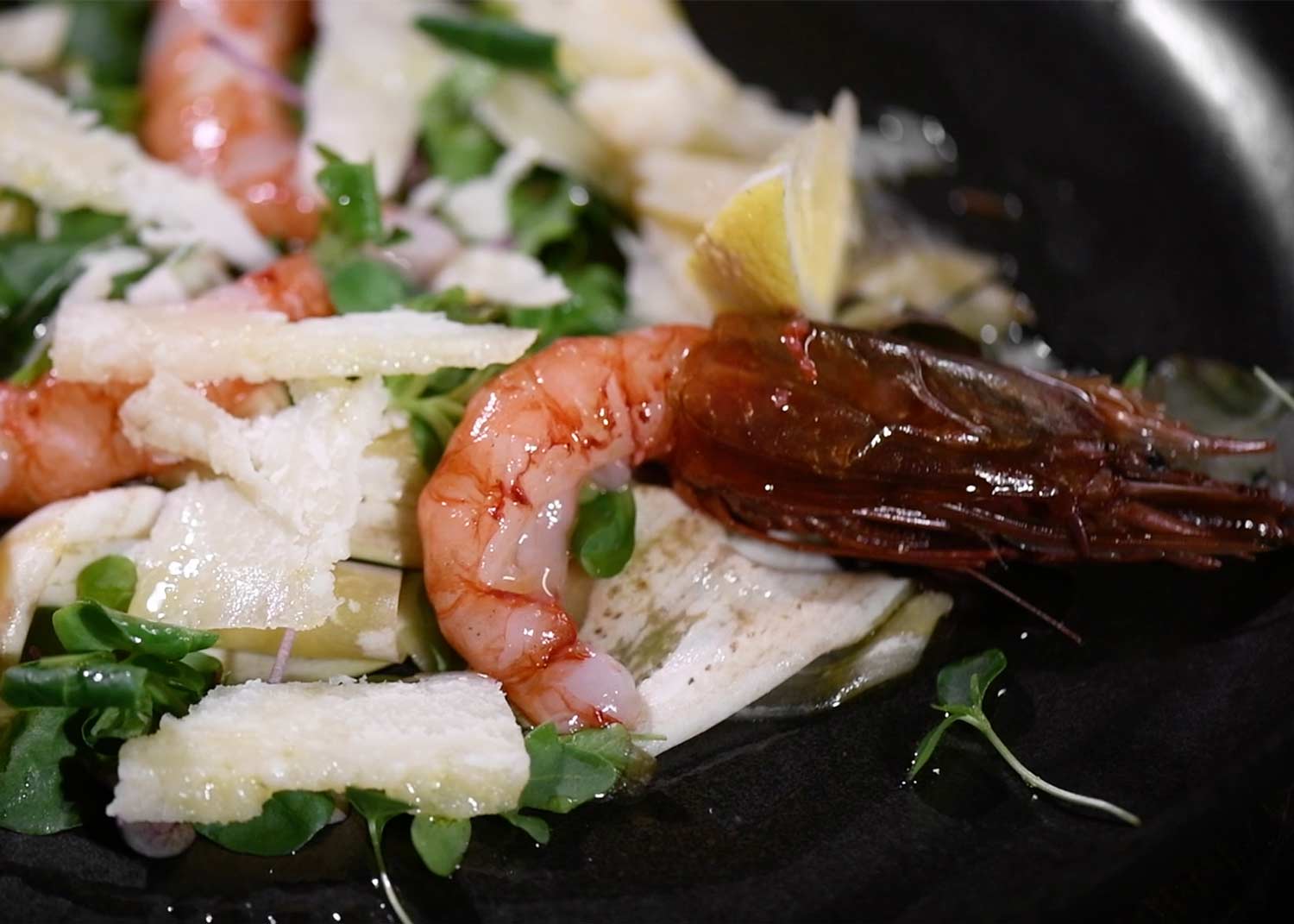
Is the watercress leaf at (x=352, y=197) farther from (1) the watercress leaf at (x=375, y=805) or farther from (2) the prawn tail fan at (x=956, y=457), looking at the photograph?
(1) the watercress leaf at (x=375, y=805)

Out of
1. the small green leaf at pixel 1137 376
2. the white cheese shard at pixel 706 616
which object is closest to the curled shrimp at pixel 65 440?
the white cheese shard at pixel 706 616

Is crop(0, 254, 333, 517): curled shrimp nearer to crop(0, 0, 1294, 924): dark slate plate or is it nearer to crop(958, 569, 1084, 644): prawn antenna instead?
crop(0, 0, 1294, 924): dark slate plate

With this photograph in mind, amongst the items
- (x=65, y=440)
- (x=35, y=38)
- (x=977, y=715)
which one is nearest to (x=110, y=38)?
(x=35, y=38)

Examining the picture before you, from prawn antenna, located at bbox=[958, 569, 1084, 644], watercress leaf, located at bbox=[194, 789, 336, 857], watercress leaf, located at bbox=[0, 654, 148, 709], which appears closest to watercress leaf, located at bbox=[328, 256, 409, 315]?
watercress leaf, located at bbox=[0, 654, 148, 709]

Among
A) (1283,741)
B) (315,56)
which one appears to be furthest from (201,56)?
(1283,741)

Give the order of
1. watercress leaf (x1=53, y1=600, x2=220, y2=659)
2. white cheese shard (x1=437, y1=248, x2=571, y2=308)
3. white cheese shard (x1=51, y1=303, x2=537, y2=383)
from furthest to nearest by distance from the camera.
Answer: white cheese shard (x1=437, y1=248, x2=571, y2=308) → white cheese shard (x1=51, y1=303, x2=537, y2=383) → watercress leaf (x1=53, y1=600, x2=220, y2=659)
